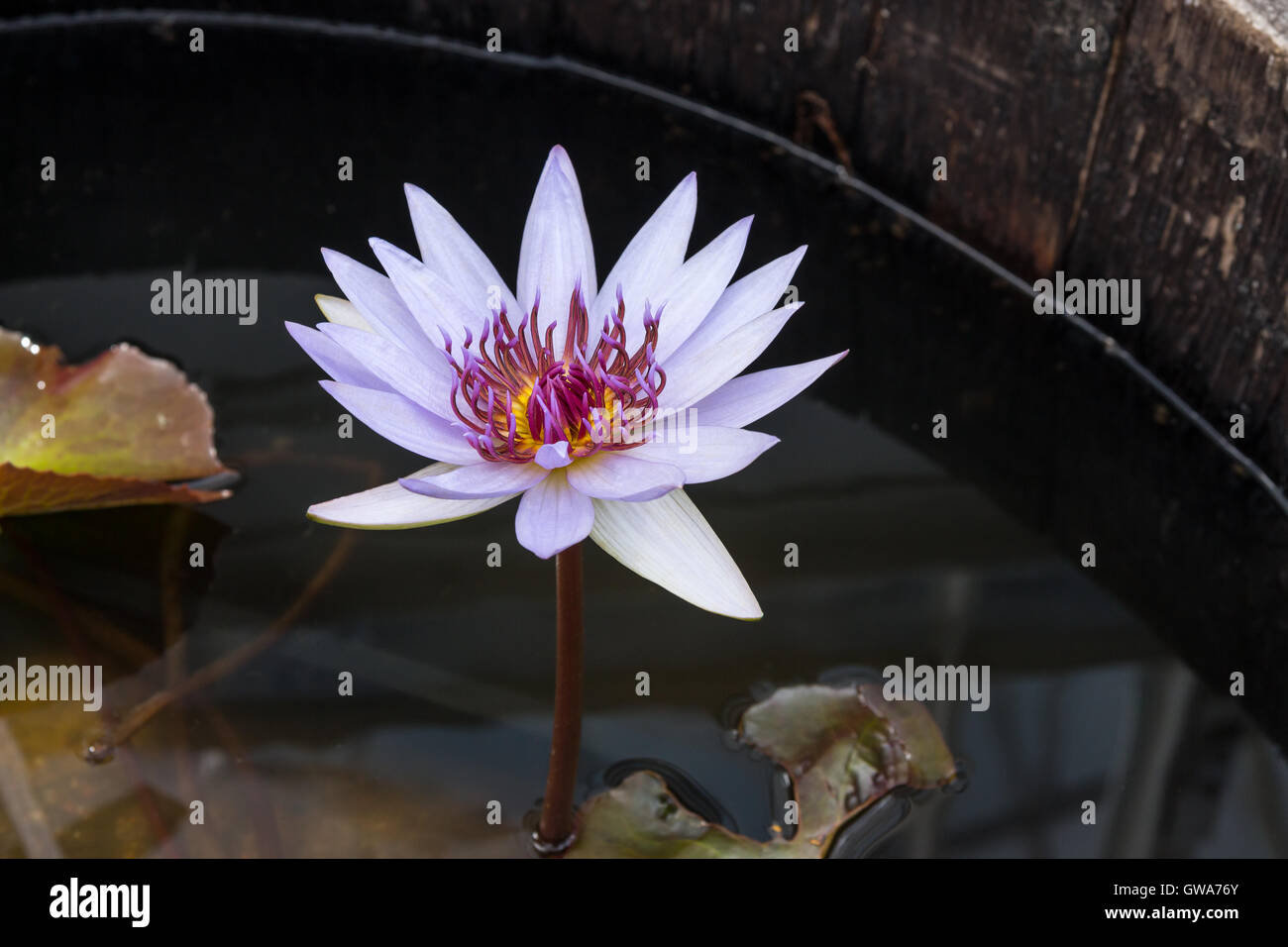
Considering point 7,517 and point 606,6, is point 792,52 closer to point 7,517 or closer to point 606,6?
point 606,6

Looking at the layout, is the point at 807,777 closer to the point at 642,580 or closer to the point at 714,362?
the point at 642,580

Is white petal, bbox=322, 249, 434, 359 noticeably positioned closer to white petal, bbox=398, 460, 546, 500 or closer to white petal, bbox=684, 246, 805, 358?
white petal, bbox=398, 460, 546, 500

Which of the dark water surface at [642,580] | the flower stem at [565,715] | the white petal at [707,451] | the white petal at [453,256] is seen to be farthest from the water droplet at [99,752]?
the white petal at [707,451]

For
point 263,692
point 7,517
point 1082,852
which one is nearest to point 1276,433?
point 1082,852

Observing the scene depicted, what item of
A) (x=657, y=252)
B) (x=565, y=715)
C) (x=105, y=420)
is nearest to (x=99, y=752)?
(x=105, y=420)

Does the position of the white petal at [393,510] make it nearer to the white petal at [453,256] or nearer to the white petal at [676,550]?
the white petal at [676,550]
